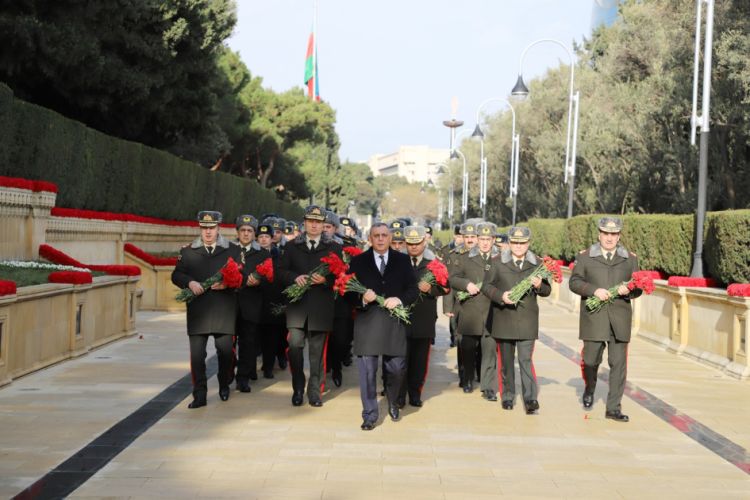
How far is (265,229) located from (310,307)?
102 inches

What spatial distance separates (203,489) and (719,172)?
26.1m

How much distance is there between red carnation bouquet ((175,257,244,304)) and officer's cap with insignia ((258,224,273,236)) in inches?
92.8

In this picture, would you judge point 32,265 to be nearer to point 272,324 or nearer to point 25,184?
point 25,184

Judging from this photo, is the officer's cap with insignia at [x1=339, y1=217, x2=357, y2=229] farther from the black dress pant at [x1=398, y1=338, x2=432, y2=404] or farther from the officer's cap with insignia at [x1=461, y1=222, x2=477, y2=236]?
the black dress pant at [x1=398, y1=338, x2=432, y2=404]

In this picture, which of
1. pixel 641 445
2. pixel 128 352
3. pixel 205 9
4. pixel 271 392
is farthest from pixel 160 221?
pixel 641 445

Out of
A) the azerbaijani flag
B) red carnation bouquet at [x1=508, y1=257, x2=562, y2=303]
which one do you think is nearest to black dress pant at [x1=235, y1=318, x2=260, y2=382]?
red carnation bouquet at [x1=508, y1=257, x2=562, y2=303]

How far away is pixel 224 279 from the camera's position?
10742 mm

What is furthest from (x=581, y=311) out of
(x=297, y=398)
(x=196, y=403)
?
(x=196, y=403)

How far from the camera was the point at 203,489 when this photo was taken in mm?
7199

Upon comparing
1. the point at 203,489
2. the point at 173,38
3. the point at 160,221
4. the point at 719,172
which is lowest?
the point at 203,489

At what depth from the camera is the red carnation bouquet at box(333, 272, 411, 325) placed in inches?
388

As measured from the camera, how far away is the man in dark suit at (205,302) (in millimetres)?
10812

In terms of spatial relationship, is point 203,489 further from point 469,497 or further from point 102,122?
point 102,122

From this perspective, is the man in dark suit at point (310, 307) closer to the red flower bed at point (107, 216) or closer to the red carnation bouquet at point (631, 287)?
the red carnation bouquet at point (631, 287)
